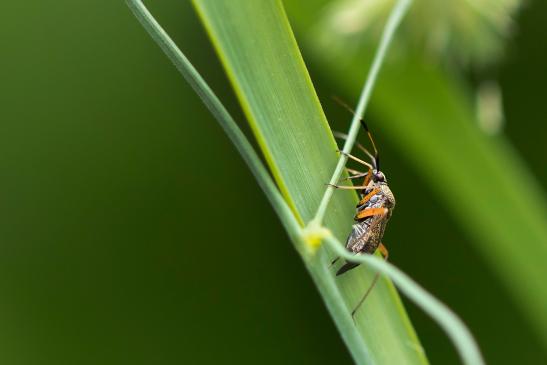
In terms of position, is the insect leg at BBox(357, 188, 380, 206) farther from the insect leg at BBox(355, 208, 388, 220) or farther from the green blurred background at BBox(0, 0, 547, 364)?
the green blurred background at BBox(0, 0, 547, 364)

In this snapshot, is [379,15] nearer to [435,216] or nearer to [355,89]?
[355,89]

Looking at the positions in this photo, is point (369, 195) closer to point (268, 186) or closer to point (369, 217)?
point (369, 217)

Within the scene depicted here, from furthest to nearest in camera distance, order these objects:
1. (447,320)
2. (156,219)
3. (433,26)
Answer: (156,219) → (433,26) → (447,320)

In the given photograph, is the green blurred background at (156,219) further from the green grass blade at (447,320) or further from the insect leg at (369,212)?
the green grass blade at (447,320)

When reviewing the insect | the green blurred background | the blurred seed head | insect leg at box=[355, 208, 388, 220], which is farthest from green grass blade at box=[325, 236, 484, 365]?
the green blurred background

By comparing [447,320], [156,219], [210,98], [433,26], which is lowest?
[156,219]

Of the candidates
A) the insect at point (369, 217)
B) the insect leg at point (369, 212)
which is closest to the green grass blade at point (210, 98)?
the insect at point (369, 217)

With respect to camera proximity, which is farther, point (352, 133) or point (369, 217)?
point (369, 217)

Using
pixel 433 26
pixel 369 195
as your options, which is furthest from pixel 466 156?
pixel 369 195
